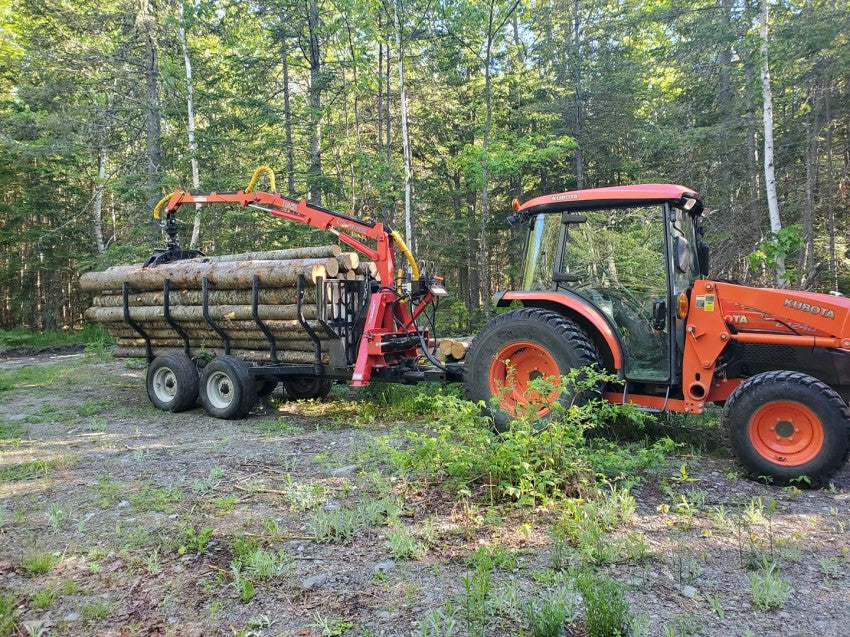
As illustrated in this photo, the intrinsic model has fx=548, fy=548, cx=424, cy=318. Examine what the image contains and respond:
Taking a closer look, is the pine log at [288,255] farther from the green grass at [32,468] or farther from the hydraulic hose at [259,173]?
the green grass at [32,468]

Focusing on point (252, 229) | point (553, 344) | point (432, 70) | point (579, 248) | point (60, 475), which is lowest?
point (60, 475)

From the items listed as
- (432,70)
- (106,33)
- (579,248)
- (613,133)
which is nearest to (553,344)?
(579,248)

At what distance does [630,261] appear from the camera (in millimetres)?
5324

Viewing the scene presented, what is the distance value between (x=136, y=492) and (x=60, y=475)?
3.41 ft

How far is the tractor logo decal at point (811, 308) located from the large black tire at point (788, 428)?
0.68 metres

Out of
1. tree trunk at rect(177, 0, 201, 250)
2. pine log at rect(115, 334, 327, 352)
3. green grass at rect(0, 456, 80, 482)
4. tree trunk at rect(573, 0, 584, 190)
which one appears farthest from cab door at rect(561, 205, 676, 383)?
tree trunk at rect(573, 0, 584, 190)

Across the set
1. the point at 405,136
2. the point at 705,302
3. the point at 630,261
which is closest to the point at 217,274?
Result: the point at 630,261

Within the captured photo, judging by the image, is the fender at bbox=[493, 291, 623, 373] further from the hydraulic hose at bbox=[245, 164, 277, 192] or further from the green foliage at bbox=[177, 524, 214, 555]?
the hydraulic hose at bbox=[245, 164, 277, 192]

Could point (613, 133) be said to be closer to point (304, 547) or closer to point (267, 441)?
point (267, 441)

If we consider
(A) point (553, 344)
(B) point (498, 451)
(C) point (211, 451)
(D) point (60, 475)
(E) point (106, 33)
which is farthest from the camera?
(E) point (106, 33)

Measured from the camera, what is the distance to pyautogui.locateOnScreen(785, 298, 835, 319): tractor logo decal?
4547 mm

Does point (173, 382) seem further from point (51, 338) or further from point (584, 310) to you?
point (51, 338)

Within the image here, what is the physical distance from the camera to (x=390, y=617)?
2.60m

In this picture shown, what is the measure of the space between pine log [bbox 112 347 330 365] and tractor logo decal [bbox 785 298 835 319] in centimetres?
505
